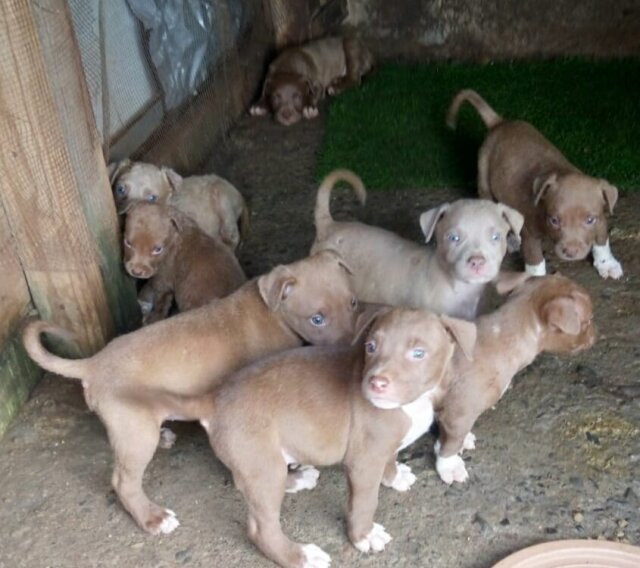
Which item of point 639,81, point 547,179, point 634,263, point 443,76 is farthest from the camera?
point 443,76

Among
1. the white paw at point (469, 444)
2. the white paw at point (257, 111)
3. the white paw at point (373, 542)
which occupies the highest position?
the white paw at point (373, 542)

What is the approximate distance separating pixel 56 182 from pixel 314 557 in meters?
2.30

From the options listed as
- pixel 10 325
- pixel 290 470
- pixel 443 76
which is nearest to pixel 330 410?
pixel 290 470

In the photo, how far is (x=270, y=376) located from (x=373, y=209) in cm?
305

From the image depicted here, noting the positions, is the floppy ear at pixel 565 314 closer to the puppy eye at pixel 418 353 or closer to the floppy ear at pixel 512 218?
the floppy ear at pixel 512 218

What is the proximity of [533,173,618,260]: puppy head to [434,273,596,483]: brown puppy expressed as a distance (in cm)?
113

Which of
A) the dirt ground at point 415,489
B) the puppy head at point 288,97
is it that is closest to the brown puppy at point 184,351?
the dirt ground at point 415,489

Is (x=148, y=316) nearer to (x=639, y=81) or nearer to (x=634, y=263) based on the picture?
(x=634, y=263)

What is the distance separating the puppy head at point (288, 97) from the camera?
8.14 m

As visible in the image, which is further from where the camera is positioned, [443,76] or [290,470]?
[443,76]

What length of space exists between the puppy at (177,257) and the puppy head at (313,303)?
70 cm

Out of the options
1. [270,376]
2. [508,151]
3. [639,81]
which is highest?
[270,376]

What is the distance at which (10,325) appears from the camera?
4.65 m

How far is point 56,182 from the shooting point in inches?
172
